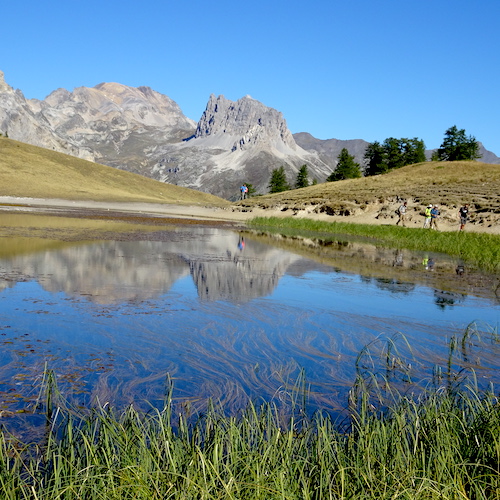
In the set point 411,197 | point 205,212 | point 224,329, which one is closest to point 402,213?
point 411,197

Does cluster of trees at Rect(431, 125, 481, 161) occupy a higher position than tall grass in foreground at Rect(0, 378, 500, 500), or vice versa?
cluster of trees at Rect(431, 125, 481, 161)

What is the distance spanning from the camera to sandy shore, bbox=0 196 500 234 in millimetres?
52981

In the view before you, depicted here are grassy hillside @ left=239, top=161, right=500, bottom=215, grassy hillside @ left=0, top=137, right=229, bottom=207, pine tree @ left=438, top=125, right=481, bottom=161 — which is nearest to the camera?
grassy hillside @ left=239, top=161, right=500, bottom=215

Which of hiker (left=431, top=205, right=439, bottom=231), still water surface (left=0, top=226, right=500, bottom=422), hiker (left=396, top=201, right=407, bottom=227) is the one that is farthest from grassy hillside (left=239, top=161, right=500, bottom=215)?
still water surface (left=0, top=226, right=500, bottom=422)

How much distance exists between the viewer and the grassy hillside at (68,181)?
9106 centimetres

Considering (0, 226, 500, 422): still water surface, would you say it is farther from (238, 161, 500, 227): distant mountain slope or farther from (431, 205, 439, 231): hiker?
(238, 161, 500, 227): distant mountain slope

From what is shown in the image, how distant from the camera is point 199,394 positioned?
694 cm

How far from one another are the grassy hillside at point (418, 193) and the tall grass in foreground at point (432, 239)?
11.4 metres

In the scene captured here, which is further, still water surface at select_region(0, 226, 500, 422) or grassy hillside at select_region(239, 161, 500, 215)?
grassy hillside at select_region(239, 161, 500, 215)

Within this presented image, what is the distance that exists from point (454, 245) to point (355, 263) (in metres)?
11.1

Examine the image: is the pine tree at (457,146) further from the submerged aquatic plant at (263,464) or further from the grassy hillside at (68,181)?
the submerged aquatic plant at (263,464)

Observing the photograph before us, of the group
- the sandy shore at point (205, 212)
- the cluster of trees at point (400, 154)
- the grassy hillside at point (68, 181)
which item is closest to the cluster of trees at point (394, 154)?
the cluster of trees at point (400, 154)

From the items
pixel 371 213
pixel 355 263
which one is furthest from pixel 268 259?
pixel 371 213

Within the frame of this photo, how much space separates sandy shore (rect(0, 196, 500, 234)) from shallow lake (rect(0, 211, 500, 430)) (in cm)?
3206
